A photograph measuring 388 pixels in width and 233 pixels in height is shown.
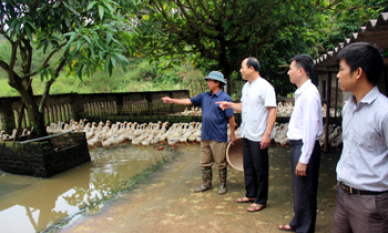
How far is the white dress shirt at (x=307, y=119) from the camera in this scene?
2336 millimetres

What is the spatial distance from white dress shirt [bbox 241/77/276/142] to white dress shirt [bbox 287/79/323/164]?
0.56 metres

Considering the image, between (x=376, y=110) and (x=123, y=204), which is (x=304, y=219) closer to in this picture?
(x=376, y=110)

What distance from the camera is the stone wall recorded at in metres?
5.30

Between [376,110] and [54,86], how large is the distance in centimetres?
2299

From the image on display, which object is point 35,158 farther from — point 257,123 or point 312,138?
point 312,138

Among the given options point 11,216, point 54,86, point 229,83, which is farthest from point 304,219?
point 54,86

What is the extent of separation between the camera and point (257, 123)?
3191mm

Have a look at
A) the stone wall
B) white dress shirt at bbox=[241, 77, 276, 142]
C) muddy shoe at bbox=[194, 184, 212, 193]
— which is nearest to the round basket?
muddy shoe at bbox=[194, 184, 212, 193]

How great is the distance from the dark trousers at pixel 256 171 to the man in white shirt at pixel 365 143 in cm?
153

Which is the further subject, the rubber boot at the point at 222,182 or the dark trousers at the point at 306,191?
the rubber boot at the point at 222,182

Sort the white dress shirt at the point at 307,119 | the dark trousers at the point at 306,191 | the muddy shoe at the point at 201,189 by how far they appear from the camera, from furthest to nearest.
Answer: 1. the muddy shoe at the point at 201,189
2. the dark trousers at the point at 306,191
3. the white dress shirt at the point at 307,119

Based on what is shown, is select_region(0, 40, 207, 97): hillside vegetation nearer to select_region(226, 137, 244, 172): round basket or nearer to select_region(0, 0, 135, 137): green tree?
select_region(0, 0, 135, 137): green tree

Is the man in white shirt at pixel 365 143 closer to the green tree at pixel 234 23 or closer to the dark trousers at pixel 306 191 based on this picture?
the dark trousers at pixel 306 191

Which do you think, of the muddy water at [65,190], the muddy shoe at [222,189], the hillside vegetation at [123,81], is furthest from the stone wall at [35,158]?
the hillside vegetation at [123,81]
